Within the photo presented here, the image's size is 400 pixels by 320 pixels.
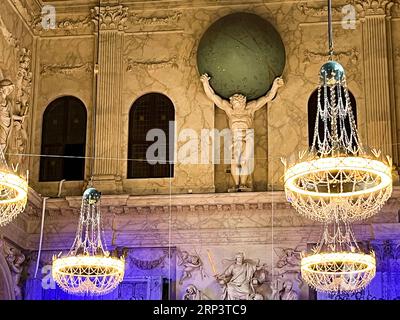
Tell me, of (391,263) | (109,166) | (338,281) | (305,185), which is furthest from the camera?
(109,166)

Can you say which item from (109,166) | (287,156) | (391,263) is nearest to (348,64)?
(287,156)

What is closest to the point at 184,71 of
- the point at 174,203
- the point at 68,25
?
the point at 68,25

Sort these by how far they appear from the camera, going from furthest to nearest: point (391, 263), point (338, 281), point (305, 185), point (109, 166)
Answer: point (109, 166), point (391, 263), point (338, 281), point (305, 185)

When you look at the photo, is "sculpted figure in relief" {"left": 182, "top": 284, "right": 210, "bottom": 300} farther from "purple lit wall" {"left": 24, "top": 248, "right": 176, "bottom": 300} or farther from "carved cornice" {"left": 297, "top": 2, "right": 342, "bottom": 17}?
"carved cornice" {"left": 297, "top": 2, "right": 342, "bottom": 17}

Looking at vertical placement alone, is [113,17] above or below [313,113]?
above

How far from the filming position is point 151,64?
657 inches

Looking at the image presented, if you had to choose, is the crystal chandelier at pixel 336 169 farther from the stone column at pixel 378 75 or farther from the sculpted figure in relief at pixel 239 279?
the stone column at pixel 378 75

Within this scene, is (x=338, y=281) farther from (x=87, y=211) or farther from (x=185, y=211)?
(x=87, y=211)

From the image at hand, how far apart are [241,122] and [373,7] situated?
3.15 metres

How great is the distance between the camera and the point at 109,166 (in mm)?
16141

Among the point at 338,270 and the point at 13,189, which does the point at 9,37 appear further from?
the point at 338,270

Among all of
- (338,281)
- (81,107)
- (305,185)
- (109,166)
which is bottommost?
(338,281)

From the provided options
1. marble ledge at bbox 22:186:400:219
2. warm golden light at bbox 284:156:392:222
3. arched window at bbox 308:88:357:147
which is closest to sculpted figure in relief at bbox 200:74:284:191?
marble ledge at bbox 22:186:400:219

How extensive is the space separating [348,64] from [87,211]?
5.31 meters
